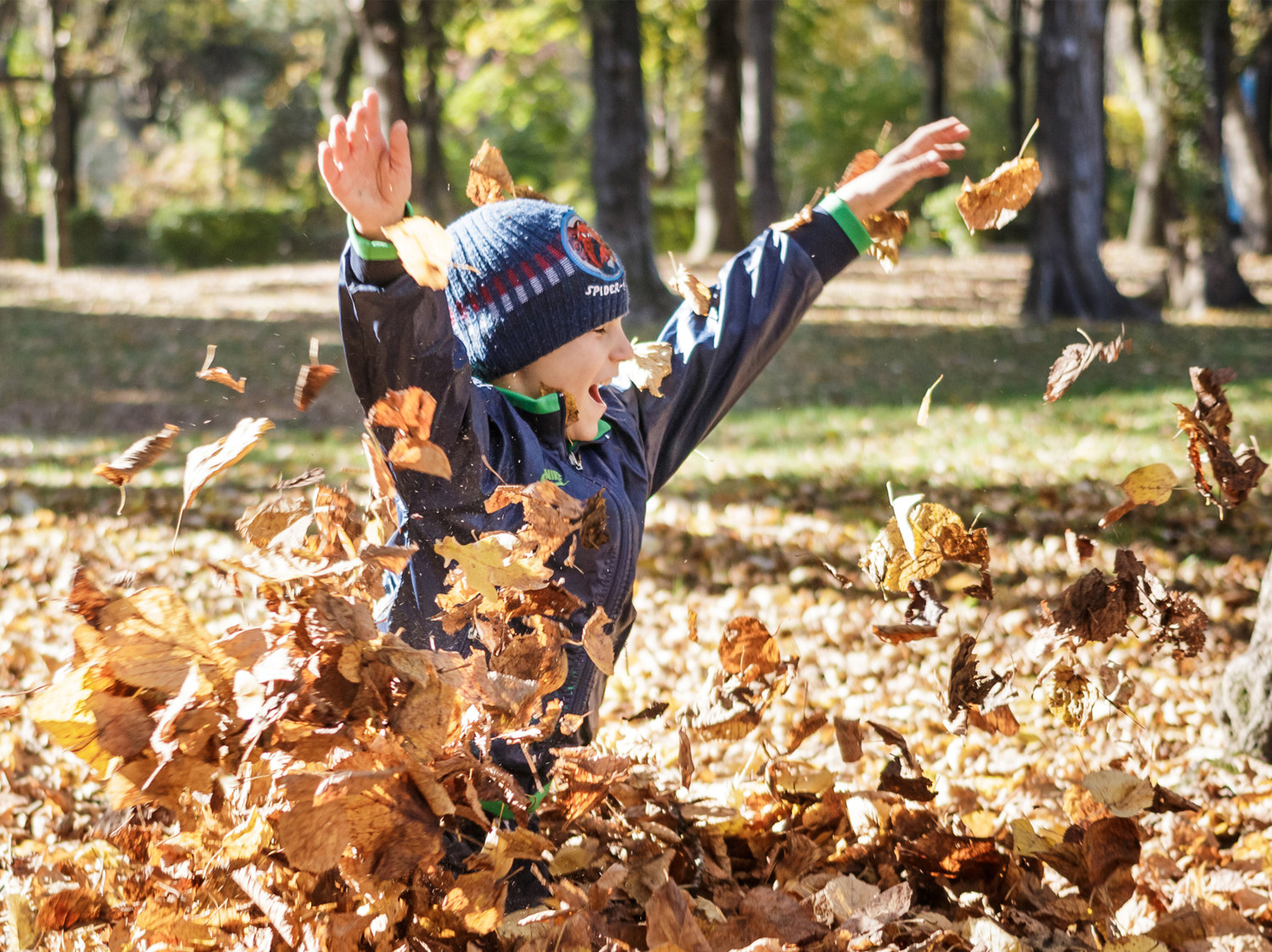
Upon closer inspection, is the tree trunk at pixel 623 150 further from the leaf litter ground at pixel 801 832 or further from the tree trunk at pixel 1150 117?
the leaf litter ground at pixel 801 832

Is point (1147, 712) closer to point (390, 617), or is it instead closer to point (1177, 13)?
point (390, 617)

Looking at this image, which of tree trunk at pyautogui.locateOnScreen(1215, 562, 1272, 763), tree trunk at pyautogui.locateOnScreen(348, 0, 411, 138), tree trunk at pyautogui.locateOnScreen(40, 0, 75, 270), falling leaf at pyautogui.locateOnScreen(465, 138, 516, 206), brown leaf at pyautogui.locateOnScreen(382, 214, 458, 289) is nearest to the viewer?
brown leaf at pyautogui.locateOnScreen(382, 214, 458, 289)

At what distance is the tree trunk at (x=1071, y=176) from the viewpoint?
10.2 metres

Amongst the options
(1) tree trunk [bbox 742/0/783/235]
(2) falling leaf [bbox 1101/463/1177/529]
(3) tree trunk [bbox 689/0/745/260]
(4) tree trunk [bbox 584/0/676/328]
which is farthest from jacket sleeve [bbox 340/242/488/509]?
(3) tree trunk [bbox 689/0/745/260]

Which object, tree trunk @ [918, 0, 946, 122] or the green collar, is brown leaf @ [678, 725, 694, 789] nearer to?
the green collar

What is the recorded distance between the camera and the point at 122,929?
172cm

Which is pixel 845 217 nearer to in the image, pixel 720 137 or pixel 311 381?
pixel 311 381

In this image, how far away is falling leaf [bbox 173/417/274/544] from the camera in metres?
1.60

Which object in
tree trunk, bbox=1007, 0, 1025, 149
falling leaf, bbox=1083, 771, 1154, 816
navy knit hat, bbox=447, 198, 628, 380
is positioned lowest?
falling leaf, bbox=1083, 771, 1154, 816

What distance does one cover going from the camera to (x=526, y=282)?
6.05ft

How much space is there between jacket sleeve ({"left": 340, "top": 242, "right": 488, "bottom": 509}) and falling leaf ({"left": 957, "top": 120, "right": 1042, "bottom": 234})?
1028 mm

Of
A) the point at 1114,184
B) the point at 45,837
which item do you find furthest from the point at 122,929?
the point at 1114,184

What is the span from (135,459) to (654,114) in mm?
37872

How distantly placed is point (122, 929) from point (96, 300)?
15.2m
